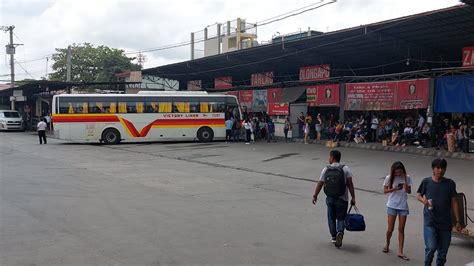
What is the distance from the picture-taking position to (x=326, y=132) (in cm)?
2738

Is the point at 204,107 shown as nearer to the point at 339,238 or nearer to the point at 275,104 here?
the point at 275,104

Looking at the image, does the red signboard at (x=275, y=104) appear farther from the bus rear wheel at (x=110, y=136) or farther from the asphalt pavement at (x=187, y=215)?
the asphalt pavement at (x=187, y=215)

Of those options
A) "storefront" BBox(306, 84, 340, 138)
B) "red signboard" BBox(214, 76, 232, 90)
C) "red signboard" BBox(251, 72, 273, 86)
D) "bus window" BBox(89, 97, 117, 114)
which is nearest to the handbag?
"storefront" BBox(306, 84, 340, 138)

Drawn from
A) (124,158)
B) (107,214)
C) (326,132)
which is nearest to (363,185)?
(107,214)

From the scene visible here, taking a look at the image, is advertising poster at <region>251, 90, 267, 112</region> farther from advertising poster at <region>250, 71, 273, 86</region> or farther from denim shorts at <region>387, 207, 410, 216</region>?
denim shorts at <region>387, 207, 410, 216</region>

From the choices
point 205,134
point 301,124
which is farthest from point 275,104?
point 205,134

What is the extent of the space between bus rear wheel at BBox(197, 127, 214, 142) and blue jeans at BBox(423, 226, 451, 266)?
75.9 ft

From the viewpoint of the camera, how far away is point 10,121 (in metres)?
40.9

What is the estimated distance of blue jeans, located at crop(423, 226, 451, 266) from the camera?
523 cm

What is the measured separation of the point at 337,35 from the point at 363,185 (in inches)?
433

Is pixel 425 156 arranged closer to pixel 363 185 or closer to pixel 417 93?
pixel 417 93

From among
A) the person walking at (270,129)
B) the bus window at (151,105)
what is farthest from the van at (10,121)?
the person walking at (270,129)

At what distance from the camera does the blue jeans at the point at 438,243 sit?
523 centimetres

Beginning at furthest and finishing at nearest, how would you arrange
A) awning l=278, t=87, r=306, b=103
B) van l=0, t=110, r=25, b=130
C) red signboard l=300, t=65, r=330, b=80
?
van l=0, t=110, r=25, b=130, awning l=278, t=87, r=306, b=103, red signboard l=300, t=65, r=330, b=80
